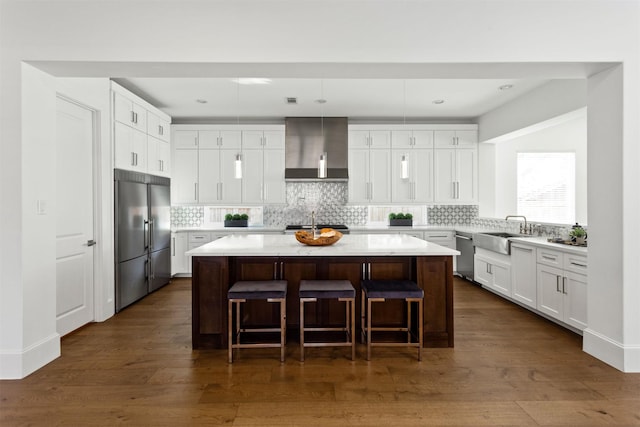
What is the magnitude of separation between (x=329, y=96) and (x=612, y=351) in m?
4.00

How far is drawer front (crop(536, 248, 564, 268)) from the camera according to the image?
350 centimetres

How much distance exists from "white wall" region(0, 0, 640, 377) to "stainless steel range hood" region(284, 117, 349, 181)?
3.06 m

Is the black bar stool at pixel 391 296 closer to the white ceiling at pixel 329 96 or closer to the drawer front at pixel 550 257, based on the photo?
the drawer front at pixel 550 257

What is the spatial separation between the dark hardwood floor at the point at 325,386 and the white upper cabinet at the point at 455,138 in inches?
137

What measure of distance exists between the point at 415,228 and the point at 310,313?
317 cm

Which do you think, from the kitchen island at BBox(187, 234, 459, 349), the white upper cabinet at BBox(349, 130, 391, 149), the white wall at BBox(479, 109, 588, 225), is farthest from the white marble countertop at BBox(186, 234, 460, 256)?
the white wall at BBox(479, 109, 588, 225)

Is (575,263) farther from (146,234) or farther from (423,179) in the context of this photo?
(146,234)

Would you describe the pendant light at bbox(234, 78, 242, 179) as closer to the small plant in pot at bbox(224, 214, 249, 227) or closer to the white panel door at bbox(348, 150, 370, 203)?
the small plant in pot at bbox(224, 214, 249, 227)

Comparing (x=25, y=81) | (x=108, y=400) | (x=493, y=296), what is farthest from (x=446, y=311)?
(x=25, y=81)

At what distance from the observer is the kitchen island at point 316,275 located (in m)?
3.02

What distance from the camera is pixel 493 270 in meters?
4.72

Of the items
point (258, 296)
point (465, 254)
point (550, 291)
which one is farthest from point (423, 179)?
point (258, 296)

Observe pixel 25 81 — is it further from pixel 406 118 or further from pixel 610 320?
pixel 406 118

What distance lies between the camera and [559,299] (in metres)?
3.50
